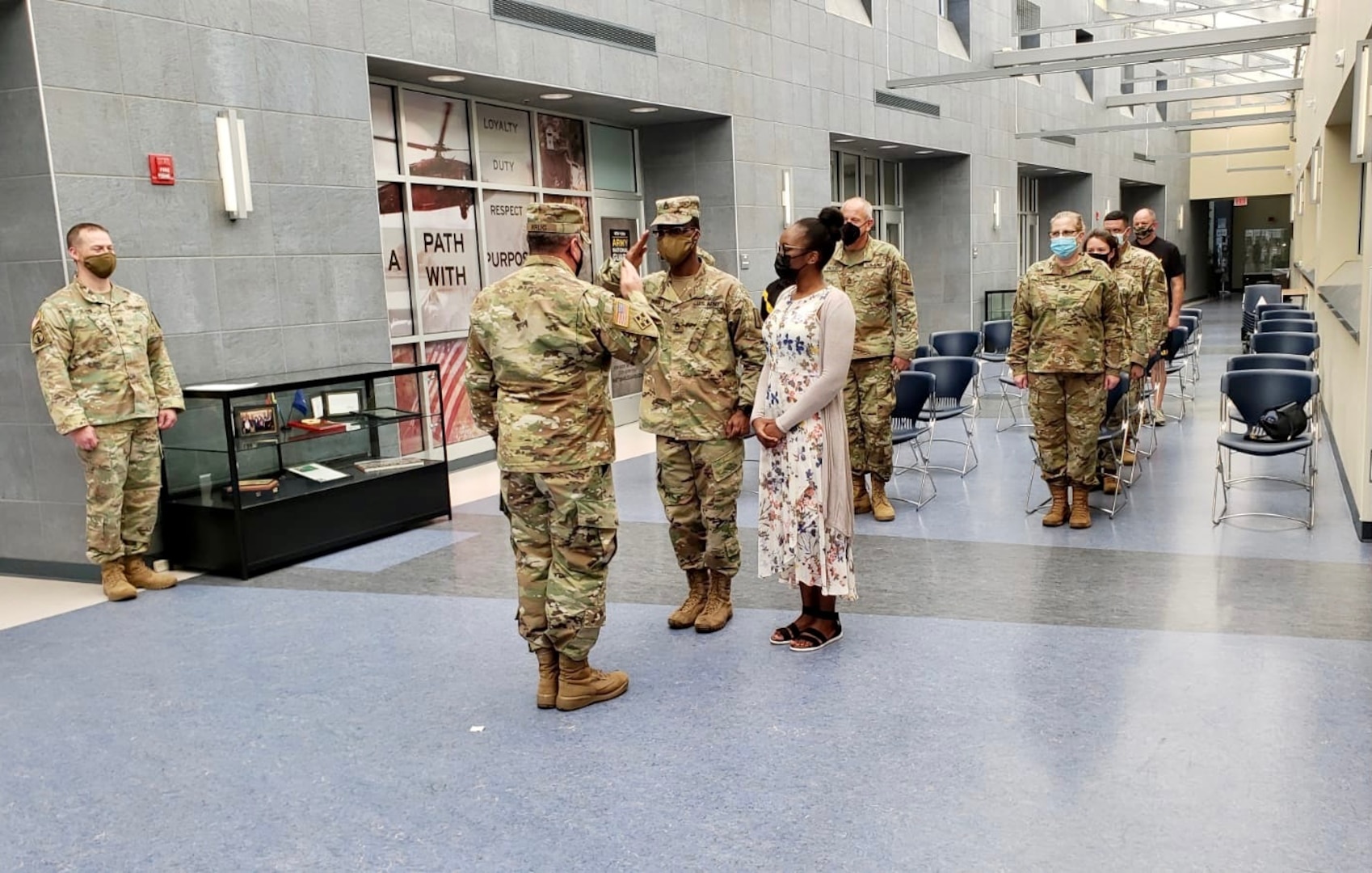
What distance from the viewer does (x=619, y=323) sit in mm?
3377

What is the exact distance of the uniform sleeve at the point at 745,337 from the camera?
13.7ft

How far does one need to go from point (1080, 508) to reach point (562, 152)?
587cm

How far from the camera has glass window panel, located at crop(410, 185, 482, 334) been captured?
8.27 metres

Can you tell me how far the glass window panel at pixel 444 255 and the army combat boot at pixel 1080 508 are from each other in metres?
4.62

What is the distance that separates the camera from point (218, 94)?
6.05 metres

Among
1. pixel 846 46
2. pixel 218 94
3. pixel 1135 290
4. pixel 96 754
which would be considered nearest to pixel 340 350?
pixel 218 94

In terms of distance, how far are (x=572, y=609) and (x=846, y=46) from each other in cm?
1059

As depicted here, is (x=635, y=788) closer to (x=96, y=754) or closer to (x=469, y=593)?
(x=96, y=754)

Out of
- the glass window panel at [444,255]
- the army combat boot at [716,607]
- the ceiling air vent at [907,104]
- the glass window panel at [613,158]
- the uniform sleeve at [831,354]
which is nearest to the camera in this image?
the uniform sleeve at [831,354]

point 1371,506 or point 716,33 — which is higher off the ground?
point 716,33

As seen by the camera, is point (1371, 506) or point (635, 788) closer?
point (635, 788)

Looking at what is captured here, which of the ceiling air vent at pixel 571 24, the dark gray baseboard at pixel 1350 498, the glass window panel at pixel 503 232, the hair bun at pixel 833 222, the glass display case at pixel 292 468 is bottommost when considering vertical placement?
the dark gray baseboard at pixel 1350 498

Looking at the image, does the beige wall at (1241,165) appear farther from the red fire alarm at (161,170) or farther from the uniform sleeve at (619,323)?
the uniform sleeve at (619,323)

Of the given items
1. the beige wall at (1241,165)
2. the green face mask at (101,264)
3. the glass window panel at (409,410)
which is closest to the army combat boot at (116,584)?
the green face mask at (101,264)
